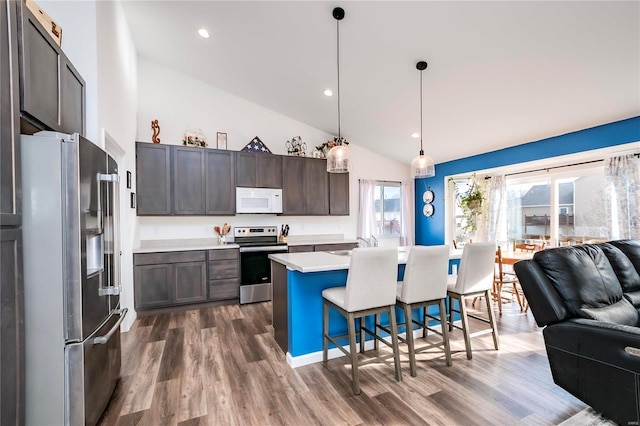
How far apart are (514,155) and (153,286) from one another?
18.7 feet

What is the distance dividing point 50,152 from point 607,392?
326 cm

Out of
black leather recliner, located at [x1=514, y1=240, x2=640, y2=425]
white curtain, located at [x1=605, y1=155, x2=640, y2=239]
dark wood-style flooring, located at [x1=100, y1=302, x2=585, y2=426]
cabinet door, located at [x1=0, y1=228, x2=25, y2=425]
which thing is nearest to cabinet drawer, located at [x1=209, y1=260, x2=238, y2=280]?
dark wood-style flooring, located at [x1=100, y1=302, x2=585, y2=426]

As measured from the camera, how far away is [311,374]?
7.86 ft

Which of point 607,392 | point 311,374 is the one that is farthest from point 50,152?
point 607,392

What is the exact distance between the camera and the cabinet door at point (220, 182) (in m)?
4.48

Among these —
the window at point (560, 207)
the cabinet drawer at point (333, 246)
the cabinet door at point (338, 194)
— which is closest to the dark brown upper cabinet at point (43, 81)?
the cabinet drawer at point (333, 246)

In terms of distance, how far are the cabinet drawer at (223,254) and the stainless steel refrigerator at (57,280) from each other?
2.63 metres

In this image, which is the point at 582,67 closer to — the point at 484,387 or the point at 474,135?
the point at 474,135

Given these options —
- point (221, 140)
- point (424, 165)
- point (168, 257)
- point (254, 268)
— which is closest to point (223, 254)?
point (254, 268)

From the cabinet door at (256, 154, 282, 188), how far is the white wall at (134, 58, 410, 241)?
1.61 feet

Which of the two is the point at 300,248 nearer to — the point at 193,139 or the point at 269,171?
the point at 269,171

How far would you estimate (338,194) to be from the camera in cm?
552

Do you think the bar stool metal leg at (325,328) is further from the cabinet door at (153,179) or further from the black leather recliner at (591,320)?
the cabinet door at (153,179)

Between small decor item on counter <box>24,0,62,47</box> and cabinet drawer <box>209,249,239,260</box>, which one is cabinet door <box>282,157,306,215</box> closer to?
cabinet drawer <box>209,249,239,260</box>
